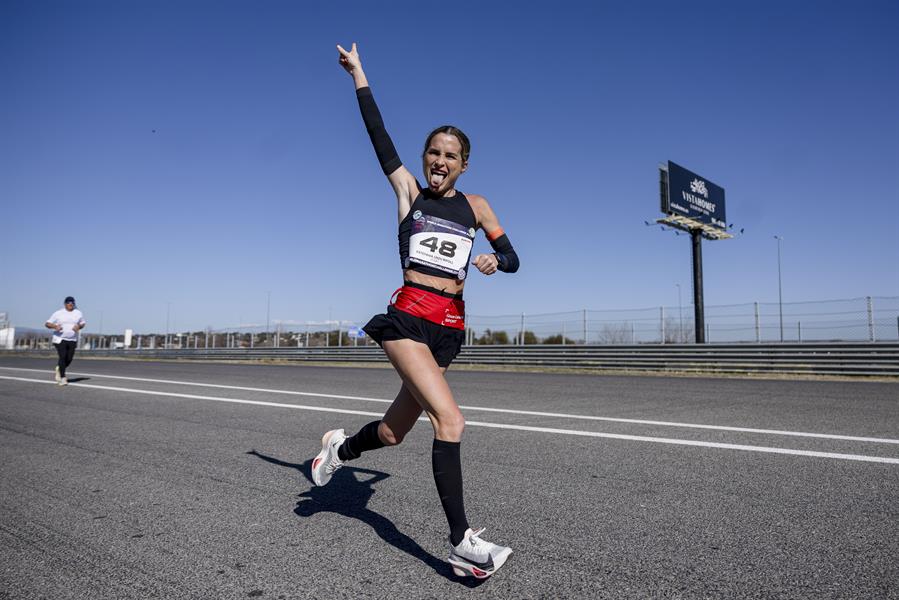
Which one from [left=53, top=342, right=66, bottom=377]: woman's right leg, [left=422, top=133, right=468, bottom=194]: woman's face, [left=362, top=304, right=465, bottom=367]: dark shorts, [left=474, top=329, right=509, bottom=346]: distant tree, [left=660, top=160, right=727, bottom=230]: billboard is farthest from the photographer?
[left=660, top=160, right=727, bottom=230]: billboard

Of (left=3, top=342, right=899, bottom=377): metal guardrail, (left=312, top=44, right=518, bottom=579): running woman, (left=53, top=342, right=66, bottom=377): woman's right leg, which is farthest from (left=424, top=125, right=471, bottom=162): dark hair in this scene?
(left=3, top=342, right=899, bottom=377): metal guardrail

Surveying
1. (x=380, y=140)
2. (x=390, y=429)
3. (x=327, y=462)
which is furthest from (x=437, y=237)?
(x=327, y=462)

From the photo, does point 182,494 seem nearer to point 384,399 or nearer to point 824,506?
point 824,506

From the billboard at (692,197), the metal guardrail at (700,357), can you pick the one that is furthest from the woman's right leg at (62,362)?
the billboard at (692,197)

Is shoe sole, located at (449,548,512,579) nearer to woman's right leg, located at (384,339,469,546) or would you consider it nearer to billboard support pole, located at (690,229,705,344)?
woman's right leg, located at (384,339,469,546)

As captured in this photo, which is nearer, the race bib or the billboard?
the race bib

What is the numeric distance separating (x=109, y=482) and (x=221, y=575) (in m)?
2.10

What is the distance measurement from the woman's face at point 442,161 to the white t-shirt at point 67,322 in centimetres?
1268

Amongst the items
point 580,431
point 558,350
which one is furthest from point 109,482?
point 558,350

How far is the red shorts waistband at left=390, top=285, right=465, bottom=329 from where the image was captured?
2939mm

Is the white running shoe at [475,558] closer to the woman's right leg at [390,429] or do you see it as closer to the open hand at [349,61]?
the woman's right leg at [390,429]

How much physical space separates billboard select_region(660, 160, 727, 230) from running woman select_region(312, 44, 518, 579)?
30106mm

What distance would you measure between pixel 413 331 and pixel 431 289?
0.24 m

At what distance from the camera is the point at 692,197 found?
1280 inches
